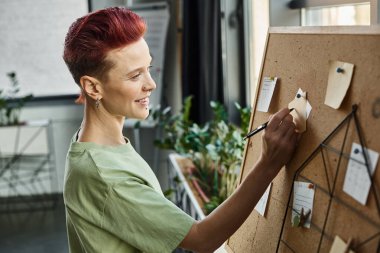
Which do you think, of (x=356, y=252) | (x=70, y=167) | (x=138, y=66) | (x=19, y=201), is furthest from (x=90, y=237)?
(x=19, y=201)

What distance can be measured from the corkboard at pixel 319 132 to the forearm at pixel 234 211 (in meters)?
0.08

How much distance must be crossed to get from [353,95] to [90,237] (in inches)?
26.7

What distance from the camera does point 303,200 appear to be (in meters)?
1.33

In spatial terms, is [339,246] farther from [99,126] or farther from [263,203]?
[99,126]

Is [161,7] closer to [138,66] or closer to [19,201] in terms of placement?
[19,201]

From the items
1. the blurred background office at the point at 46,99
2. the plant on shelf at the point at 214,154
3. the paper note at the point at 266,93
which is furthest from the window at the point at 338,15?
the blurred background office at the point at 46,99

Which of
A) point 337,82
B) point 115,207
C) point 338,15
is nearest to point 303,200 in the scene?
point 337,82

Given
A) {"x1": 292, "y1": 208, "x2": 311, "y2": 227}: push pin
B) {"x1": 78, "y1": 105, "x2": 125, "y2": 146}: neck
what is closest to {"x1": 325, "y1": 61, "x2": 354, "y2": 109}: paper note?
{"x1": 292, "y1": 208, "x2": 311, "y2": 227}: push pin

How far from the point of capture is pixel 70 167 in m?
1.49

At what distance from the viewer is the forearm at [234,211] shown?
135cm

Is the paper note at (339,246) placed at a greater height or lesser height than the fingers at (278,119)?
lesser

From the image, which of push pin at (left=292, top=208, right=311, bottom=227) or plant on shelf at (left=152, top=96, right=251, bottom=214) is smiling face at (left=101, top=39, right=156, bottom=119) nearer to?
push pin at (left=292, top=208, right=311, bottom=227)

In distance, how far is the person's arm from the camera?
1.35m

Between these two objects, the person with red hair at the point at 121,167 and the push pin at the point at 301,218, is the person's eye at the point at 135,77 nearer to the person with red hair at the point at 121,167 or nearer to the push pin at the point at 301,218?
the person with red hair at the point at 121,167
